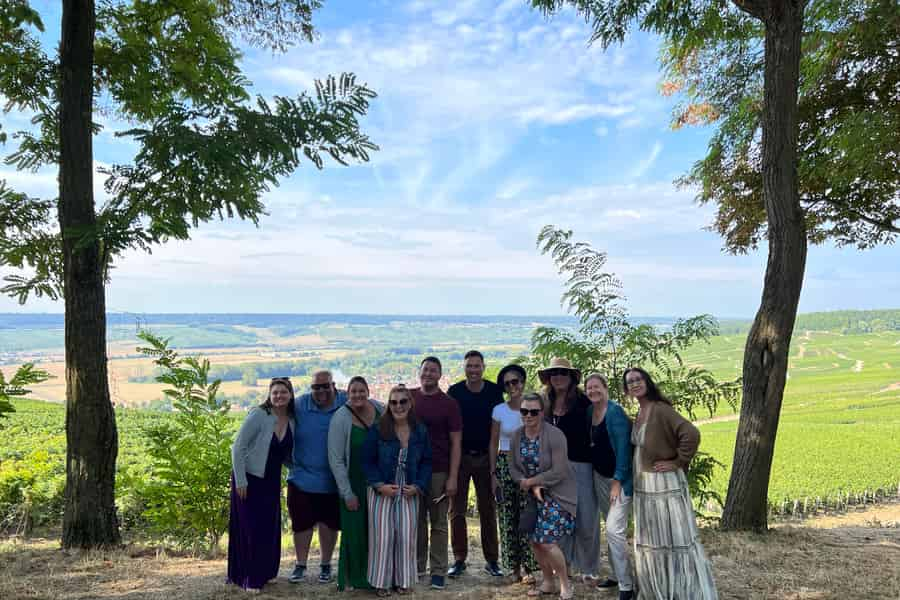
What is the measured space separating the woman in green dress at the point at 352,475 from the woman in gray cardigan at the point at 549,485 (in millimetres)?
1373

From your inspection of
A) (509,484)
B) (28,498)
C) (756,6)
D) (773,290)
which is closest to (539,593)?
(509,484)

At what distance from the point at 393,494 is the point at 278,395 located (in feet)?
4.29

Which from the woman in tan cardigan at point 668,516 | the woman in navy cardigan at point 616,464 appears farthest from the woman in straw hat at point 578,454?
the woman in tan cardigan at point 668,516

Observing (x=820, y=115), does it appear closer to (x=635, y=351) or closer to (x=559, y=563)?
(x=635, y=351)

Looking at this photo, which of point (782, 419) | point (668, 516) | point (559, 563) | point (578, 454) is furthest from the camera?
point (782, 419)

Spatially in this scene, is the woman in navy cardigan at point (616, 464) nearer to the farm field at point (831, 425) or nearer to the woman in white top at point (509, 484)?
the woman in white top at point (509, 484)

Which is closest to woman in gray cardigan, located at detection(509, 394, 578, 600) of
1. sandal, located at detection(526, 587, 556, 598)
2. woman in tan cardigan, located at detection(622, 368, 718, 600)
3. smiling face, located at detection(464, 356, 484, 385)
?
sandal, located at detection(526, 587, 556, 598)

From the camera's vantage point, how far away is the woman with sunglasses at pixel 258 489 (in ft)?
17.4

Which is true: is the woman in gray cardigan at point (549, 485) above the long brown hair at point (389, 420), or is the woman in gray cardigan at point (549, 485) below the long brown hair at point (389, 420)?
below

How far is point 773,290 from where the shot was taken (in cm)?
738

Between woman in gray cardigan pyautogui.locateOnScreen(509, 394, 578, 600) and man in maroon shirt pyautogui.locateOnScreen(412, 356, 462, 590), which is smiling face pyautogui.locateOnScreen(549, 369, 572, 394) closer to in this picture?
woman in gray cardigan pyautogui.locateOnScreen(509, 394, 578, 600)

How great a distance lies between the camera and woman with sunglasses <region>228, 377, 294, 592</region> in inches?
209

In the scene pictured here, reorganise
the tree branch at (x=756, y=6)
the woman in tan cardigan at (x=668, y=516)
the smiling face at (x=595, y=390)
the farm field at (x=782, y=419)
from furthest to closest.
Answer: the farm field at (x=782, y=419), the tree branch at (x=756, y=6), the smiling face at (x=595, y=390), the woman in tan cardigan at (x=668, y=516)

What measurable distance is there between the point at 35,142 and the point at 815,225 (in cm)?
1120
